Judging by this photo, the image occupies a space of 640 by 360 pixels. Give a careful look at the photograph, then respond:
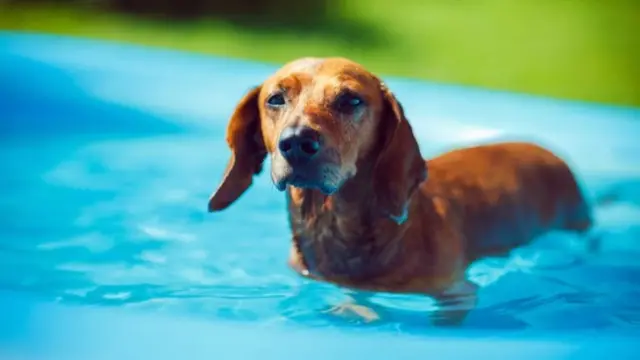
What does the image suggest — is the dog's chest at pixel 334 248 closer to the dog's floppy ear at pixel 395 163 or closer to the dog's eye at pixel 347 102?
the dog's floppy ear at pixel 395 163

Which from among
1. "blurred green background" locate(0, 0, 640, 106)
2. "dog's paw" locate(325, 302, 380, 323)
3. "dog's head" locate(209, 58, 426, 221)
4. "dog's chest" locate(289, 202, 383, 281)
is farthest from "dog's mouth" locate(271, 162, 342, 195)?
"blurred green background" locate(0, 0, 640, 106)

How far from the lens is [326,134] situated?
2.08 metres

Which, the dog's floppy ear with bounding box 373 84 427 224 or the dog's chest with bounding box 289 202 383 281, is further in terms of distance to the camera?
the dog's chest with bounding box 289 202 383 281

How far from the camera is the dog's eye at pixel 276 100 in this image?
2258mm

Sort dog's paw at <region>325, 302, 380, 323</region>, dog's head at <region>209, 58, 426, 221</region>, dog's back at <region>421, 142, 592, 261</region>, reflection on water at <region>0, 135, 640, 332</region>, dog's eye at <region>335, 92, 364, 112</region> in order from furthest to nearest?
dog's back at <region>421, 142, 592, 261</region>
reflection on water at <region>0, 135, 640, 332</region>
dog's paw at <region>325, 302, 380, 323</region>
dog's eye at <region>335, 92, 364, 112</region>
dog's head at <region>209, 58, 426, 221</region>

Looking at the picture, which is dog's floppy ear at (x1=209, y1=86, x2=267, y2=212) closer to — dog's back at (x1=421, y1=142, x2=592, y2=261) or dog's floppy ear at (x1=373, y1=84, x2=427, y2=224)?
dog's floppy ear at (x1=373, y1=84, x2=427, y2=224)

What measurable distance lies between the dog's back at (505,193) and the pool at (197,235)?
0.27ft

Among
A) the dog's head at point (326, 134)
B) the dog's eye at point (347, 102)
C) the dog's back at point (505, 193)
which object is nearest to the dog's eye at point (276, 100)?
the dog's head at point (326, 134)

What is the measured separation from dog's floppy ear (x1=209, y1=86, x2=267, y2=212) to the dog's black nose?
1.16ft

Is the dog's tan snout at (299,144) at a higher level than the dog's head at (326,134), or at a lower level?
lower

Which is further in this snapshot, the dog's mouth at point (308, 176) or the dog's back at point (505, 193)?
the dog's back at point (505, 193)

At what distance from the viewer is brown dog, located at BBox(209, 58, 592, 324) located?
7.00ft

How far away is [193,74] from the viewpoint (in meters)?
4.34

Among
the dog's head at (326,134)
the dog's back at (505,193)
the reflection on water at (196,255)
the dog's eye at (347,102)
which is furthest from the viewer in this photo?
the dog's back at (505,193)
